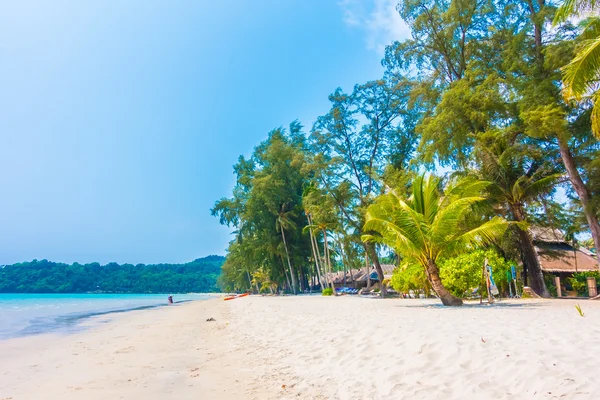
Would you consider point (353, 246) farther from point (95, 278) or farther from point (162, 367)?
point (95, 278)

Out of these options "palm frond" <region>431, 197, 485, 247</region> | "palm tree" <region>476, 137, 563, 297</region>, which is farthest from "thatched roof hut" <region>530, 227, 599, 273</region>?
"palm frond" <region>431, 197, 485, 247</region>

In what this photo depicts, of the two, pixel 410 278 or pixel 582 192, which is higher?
pixel 582 192

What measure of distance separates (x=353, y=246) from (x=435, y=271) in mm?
15210

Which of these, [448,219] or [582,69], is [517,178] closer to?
[448,219]

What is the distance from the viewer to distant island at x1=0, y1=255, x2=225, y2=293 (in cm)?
10394

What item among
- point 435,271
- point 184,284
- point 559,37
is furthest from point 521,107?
point 184,284

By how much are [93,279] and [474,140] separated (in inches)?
4890

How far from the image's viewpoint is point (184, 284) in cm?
12062

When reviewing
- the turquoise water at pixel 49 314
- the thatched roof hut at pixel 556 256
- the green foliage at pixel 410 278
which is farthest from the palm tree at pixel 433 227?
→ the turquoise water at pixel 49 314

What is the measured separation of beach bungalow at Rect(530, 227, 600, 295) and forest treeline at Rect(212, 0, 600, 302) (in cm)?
204

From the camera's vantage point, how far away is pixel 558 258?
62.1 ft

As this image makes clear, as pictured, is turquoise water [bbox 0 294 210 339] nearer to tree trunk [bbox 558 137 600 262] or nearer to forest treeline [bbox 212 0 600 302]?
forest treeline [bbox 212 0 600 302]

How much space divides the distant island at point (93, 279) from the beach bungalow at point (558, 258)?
4334 inches

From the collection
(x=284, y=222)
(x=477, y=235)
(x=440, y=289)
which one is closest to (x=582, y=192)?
(x=477, y=235)
